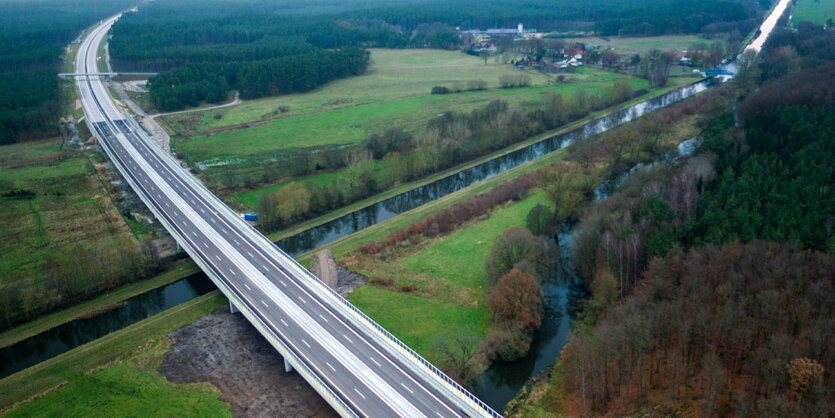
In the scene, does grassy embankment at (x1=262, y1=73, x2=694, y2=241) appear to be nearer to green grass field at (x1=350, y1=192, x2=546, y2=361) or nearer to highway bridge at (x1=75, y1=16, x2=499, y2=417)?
highway bridge at (x1=75, y1=16, x2=499, y2=417)

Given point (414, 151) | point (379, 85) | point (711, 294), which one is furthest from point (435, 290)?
point (379, 85)

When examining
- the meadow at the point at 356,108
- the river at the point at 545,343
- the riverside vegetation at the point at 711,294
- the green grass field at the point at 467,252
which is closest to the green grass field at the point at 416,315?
the river at the point at 545,343

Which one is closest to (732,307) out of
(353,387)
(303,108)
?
(353,387)

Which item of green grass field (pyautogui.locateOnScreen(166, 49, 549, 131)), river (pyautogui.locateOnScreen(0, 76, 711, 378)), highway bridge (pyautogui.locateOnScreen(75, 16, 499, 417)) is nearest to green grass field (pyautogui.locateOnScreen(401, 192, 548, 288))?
river (pyautogui.locateOnScreen(0, 76, 711, 378))

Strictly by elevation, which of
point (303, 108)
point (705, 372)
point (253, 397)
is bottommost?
point (253, 397)

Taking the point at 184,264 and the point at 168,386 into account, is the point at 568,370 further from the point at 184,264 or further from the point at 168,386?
the point at 184,264

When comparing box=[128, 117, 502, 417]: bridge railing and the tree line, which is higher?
the tree line
